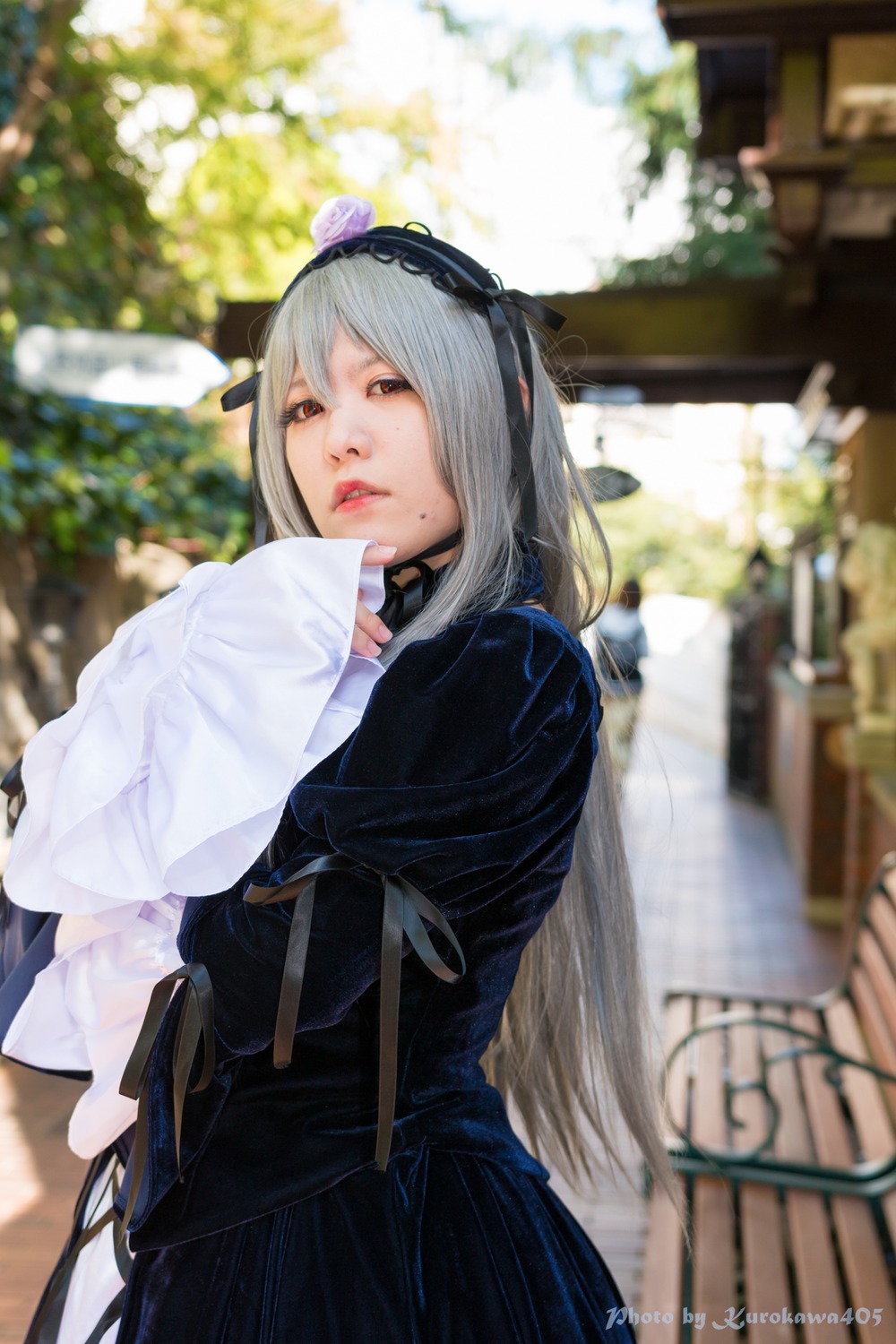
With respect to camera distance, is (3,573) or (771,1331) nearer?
(771,1331)

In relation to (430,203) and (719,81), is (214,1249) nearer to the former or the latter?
(719,81)

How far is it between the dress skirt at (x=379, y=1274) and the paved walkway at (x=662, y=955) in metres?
0.47

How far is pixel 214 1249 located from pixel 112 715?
478 millimetres

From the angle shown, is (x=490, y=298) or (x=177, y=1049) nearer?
(x=177, y=1049)

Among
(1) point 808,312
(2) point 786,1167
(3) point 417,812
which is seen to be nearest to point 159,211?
(1) point 808,312

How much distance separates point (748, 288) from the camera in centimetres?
463

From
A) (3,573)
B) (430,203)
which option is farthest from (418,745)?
(430,203)

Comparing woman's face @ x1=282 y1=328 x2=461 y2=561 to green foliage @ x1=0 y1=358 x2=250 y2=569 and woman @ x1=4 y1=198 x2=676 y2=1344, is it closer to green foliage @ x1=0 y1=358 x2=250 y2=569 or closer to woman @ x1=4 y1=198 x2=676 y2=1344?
woman @ x1=4 y1=198 x2=676 y2=1344

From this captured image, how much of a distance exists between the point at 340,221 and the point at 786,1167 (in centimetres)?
205

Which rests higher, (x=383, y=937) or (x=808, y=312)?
(x=383, y=937)

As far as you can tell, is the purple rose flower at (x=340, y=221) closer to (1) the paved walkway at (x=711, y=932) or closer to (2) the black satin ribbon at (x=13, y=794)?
(2) the black satin ribbon at (x=13, y=794)

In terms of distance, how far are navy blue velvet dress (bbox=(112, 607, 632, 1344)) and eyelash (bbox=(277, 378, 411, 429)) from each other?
0.85ft

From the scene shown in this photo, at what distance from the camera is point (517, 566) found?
3.80ft

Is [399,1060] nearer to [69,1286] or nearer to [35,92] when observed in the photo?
[69,1286]
